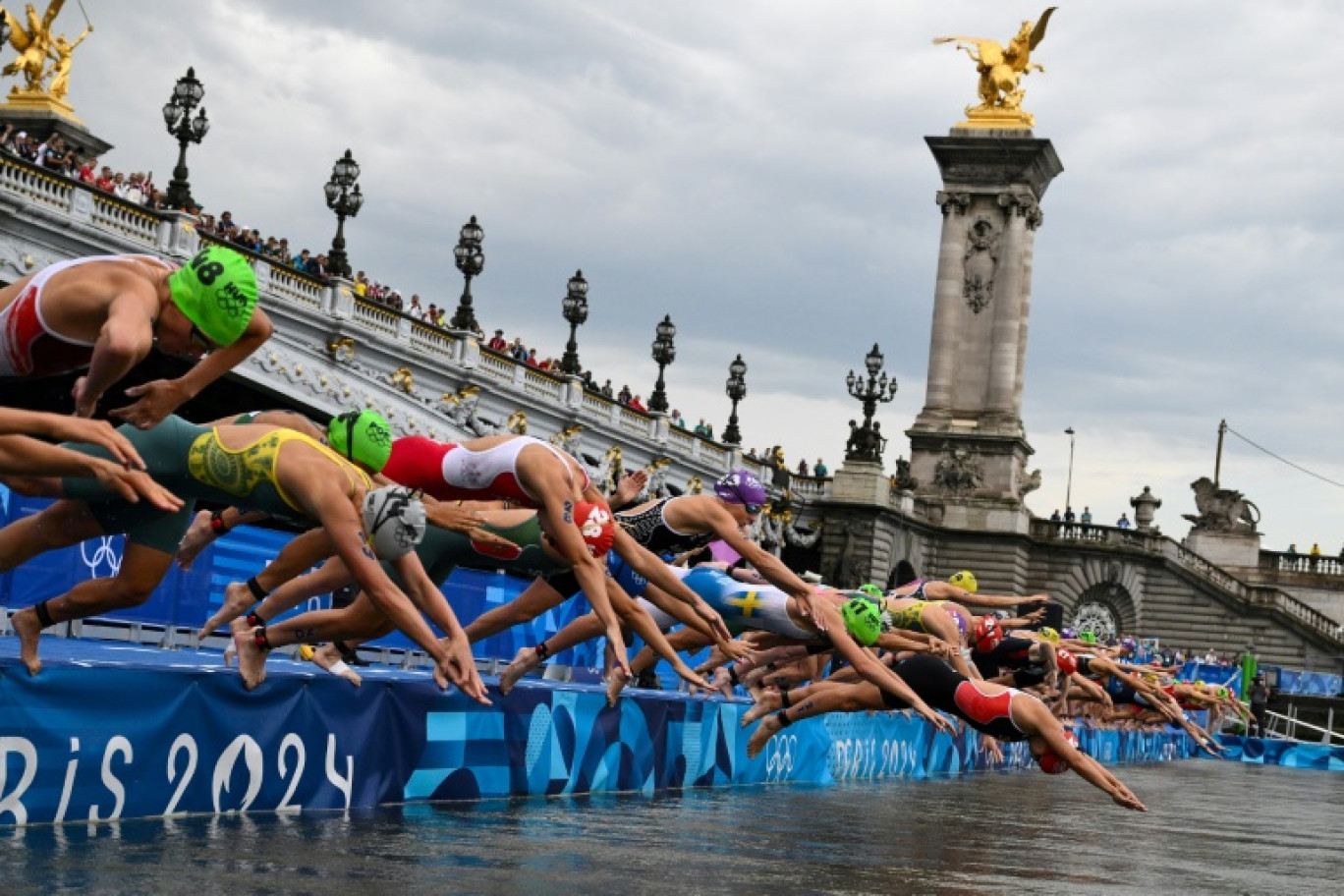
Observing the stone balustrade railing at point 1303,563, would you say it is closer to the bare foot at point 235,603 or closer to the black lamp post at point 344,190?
the black lamp post at point 344,190

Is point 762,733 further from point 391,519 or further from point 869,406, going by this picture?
point 869,406

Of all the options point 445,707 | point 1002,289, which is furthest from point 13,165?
point 1002,289

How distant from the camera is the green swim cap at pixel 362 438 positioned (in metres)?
11.1

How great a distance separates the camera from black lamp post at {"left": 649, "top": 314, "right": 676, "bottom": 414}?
62.3m

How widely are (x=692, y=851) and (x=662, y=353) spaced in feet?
173

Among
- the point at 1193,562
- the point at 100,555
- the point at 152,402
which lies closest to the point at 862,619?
the point at 100,555

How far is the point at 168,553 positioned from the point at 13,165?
25827mm

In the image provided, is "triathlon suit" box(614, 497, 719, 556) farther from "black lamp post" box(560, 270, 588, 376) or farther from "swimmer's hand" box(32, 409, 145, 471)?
"black lamp post" box(560, 270, 588, 376)

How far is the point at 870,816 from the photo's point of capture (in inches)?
562

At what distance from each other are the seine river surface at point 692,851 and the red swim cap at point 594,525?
5.06 ft

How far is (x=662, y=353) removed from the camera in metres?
62.7

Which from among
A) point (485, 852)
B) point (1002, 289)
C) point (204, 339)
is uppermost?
point (1002, 289)

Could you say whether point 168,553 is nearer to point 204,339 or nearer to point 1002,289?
point 204,339

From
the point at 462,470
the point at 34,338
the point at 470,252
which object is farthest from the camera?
the point at 470,252
